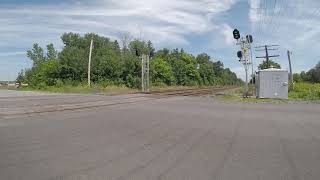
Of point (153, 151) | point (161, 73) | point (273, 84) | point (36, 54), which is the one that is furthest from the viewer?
point (36, 54)

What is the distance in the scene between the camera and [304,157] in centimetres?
817

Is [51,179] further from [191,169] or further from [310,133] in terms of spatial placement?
[310,133]

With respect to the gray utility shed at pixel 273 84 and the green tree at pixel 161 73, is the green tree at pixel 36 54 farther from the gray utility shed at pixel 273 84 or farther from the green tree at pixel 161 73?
the gray utility shed at pixel 273 84

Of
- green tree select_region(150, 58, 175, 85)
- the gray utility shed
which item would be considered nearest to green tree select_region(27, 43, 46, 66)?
green tree select_region(150, 58, 175, 85)

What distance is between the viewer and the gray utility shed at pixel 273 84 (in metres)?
35.2

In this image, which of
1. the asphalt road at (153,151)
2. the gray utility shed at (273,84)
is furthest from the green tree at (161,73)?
the asphalt road at (153,151)

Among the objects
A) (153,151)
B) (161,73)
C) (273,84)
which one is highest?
(161,73)

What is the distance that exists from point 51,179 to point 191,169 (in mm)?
2243

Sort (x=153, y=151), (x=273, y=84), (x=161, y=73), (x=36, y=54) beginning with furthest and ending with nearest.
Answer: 1. (x=36, y=54)
2. (x=161, y=73)
3. (x=273, y=84)
4. (x=153, y=151)

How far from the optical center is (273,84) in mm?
35531

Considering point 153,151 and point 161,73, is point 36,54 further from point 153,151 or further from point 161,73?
point 153,151

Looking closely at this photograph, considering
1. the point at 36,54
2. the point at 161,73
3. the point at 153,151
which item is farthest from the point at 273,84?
the point at 36,54

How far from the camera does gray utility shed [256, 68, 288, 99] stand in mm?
35156

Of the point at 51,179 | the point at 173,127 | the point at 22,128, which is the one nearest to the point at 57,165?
the point at 51,179
